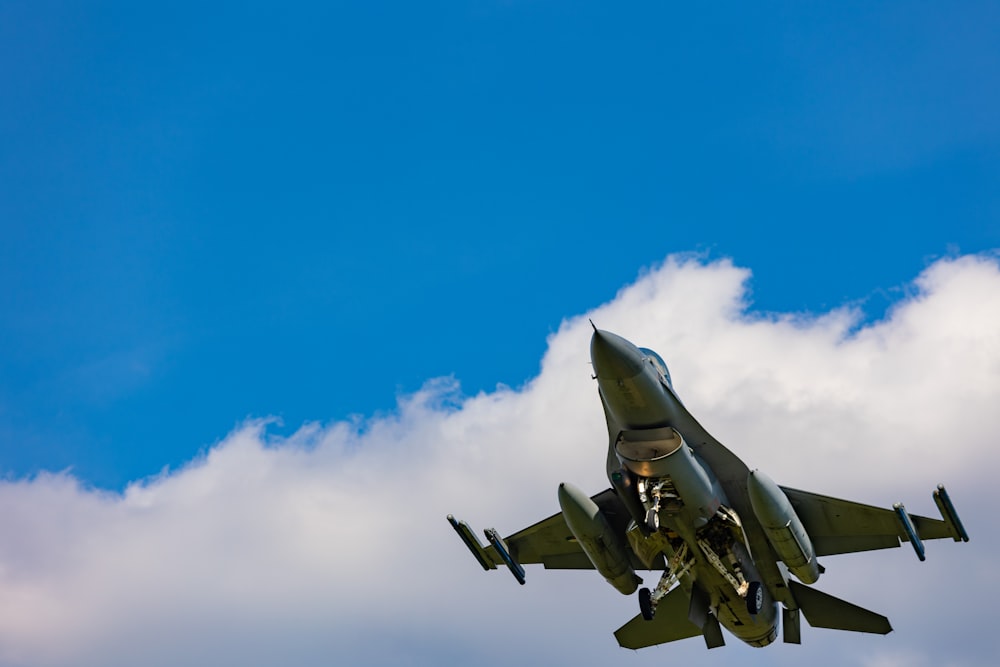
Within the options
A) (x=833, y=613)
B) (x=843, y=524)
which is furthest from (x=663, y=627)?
(x=843, y=524)

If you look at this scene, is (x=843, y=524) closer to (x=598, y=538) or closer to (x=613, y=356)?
(x=598, y=538)

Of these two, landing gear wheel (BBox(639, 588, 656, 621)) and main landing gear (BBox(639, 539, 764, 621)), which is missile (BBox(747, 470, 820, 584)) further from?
landing gear wheel (BBox(639, 588, 656, 621))

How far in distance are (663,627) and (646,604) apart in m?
6.45

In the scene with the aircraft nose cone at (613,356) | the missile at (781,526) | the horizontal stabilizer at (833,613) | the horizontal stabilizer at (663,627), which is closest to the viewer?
the aircraft nose cone at (613,356)

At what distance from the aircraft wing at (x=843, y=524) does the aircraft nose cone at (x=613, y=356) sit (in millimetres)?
6762

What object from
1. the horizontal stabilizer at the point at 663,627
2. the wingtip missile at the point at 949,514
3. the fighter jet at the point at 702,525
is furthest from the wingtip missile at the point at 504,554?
the wingtip missile at the point at 949,514

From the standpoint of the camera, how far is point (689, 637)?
32594mm

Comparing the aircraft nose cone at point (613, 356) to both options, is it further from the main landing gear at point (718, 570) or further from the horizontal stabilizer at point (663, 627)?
the horizontal stabilizer at point (663, 627)

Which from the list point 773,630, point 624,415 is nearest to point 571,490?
point 624,415

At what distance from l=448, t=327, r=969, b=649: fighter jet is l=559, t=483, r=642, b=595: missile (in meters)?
0.03

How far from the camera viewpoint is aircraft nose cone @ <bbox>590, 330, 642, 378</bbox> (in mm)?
25047

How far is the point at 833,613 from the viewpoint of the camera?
3091 cm

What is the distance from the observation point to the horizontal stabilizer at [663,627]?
32.3 meters

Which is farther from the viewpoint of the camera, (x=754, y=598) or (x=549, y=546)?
(x=549, y=546)
